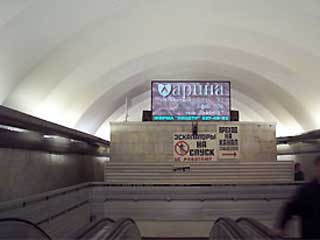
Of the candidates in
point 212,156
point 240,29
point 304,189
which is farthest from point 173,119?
point 304,189

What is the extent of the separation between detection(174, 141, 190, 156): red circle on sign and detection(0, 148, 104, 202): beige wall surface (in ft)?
11.5

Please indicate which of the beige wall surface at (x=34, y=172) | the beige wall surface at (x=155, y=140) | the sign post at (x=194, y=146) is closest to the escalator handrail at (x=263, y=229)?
the beige wall surface at (x=34, y=172)

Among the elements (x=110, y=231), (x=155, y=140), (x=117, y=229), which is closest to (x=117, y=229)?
(x=117, y=229)

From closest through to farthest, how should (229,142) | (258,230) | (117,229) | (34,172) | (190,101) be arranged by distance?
(258,230), (117,229), (34,172), (190,101), (229,142)

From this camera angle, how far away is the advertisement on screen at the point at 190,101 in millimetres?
13039

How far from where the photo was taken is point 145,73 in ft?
53.8

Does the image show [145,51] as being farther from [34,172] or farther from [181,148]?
[34,172]

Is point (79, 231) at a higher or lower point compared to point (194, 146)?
lower

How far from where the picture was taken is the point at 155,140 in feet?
43.7

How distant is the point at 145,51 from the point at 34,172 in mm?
5897

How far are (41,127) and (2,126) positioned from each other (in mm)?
1629

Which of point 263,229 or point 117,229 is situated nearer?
point 263,229

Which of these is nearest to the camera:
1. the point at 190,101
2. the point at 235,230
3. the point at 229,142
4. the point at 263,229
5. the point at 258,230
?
the point at 263,229

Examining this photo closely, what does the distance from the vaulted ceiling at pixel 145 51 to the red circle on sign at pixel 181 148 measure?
323cm
